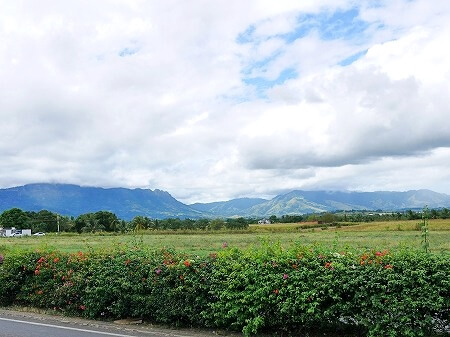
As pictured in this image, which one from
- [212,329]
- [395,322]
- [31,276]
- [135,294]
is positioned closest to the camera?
[395,322]

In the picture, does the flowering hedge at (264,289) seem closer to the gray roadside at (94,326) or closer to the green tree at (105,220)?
the gray roadside at (94,326)

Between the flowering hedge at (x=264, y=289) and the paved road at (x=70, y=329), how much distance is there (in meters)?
0.29

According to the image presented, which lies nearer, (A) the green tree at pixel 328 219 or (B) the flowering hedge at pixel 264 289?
(B) the flowering hedge at pixel 264 289

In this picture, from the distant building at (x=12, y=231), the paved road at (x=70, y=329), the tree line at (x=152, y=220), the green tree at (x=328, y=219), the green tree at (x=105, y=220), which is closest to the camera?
the paved road at (x=70, y=329)

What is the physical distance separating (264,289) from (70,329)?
4.34 metres

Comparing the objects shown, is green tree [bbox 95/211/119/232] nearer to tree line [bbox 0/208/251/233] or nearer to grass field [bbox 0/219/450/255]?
tree line [bbox 0/208/251/233]

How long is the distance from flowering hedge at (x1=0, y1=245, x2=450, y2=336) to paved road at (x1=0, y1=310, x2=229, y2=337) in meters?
0.29

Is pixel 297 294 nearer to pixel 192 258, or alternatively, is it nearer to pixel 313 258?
pixel 313 258

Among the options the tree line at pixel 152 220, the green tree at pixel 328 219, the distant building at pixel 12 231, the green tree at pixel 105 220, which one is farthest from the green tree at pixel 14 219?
the green tree at pixel 328 219

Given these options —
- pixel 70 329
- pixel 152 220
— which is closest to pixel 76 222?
pixel 152 220

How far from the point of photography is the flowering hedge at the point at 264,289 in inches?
285

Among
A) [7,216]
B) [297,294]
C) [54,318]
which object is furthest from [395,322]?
[7,216]

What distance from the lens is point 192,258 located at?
9664mm

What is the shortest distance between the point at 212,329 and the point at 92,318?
310 centimetres
